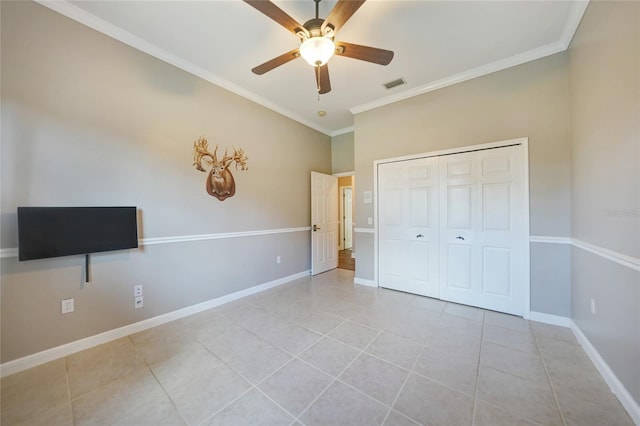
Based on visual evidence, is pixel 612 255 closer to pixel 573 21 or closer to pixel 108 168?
pixel 573 21

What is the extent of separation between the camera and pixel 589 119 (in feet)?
6.49

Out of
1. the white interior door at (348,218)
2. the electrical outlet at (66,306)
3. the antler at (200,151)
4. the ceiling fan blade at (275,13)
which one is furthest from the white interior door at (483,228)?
the white interior door at (348,218)

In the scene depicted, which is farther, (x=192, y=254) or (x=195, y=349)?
(x=192, y=254)

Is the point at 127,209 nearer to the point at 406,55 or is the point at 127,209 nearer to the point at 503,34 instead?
the point at 406,55

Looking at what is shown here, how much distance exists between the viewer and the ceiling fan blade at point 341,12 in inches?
58.4

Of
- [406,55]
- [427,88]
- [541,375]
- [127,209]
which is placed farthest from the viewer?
[427,88]

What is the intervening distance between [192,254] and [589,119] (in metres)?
4.32

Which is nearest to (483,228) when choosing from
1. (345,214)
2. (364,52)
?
(364,52)

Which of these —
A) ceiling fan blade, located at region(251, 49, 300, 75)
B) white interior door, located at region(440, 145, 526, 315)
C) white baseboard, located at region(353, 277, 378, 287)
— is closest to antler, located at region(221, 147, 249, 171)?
ceiling fan blade, located at region(251, 49, 300, 75)

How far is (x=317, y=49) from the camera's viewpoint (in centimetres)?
179

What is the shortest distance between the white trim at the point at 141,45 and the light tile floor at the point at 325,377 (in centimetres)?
307

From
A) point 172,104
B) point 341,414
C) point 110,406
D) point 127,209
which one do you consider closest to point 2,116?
point 127,209

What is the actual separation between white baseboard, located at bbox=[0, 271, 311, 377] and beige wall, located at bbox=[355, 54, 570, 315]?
3.43 m

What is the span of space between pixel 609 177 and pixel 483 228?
1.31 meters
